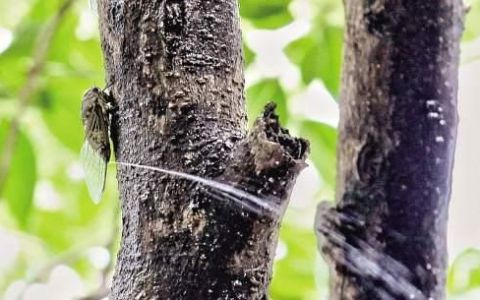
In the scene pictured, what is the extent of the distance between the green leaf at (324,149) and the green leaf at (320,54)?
0.02 meters

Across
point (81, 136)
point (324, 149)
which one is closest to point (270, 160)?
point (324, 149)

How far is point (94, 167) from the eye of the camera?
347 millimetres

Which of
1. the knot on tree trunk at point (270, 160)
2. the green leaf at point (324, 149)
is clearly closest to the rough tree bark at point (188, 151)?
the knot on tree trunk at point (270, 160)

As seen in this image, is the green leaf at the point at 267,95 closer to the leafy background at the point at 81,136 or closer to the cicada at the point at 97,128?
the leafy background at the point at 81,136

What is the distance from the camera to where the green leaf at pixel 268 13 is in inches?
18.2

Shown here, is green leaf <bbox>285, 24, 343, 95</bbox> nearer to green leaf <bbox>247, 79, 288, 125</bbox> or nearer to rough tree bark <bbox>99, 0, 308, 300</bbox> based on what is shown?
green leaf <bbox>247, 79, 288, 125</bbox>

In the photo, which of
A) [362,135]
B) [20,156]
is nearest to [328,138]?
[362,135]

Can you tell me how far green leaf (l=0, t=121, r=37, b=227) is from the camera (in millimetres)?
559

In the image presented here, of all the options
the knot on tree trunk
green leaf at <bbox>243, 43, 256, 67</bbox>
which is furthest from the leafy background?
the knot on tree trunk

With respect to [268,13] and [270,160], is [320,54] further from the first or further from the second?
[270,160]

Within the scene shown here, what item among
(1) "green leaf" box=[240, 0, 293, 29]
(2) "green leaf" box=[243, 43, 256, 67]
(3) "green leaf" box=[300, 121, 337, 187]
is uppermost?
(1) "green leaf" box=[240, 0, 293, 29]

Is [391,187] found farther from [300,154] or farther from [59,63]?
[59,63]

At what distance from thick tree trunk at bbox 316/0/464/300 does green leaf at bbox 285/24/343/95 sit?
0.09m

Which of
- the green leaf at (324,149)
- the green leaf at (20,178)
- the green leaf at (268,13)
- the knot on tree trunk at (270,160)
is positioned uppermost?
the green leaf at (268,13)
